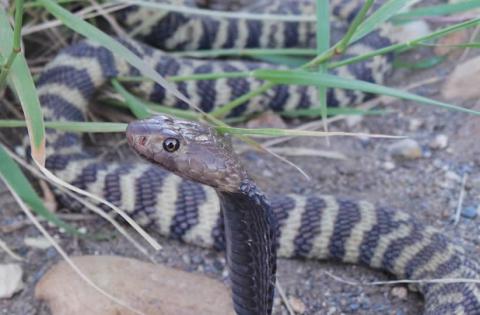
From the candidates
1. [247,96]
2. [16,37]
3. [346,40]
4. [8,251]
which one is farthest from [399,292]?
[16,37]

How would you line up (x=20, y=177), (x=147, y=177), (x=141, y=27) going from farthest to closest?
1. (x=141, y=27)
2. (x=147, y=177)
3. (x=20, y=177)

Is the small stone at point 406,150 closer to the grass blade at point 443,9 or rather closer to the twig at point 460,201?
the twig at point 460,201

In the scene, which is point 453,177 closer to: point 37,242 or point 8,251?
point 37,242

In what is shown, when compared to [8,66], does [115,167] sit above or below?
below

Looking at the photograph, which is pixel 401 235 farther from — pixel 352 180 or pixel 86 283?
pixel 86 283

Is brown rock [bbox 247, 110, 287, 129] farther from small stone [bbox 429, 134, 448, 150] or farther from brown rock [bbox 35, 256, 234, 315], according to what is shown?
brown rock [bbox 35, 256, 234, 315]

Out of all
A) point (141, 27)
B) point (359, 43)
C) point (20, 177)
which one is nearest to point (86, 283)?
point (20, 177)
